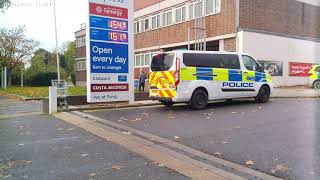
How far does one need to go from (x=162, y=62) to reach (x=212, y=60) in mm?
1863

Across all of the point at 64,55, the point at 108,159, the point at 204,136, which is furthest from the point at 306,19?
the point at 64,55

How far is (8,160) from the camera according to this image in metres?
6.33

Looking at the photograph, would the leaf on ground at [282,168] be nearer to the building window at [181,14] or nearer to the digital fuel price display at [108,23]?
the digital fuel price display at [108,23]

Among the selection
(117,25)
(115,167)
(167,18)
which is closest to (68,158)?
(115,167)

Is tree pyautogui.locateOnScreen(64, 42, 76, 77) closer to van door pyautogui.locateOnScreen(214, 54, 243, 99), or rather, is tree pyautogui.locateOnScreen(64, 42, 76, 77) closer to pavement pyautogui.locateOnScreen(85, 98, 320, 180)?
van door pyautogui.locateOnScreen(214, 54, 243, 99)

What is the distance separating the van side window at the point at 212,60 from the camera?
1322 cm

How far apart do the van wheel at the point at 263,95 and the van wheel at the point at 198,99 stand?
2.92m

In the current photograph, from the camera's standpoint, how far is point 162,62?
13570 millimetres

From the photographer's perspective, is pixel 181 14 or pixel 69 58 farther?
pixel 69 58

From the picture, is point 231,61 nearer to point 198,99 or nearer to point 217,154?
point 198,99

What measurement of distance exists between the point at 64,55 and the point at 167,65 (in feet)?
247

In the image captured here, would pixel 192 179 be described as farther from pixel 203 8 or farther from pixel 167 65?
pixel 203 8

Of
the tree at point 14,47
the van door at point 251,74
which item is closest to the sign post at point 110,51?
the van door at point 251,74

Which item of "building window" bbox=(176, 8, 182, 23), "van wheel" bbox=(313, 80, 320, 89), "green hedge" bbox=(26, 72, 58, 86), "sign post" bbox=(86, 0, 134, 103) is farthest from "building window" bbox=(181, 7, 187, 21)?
"green hedge" bbox=(26, 72, 58, 86)
